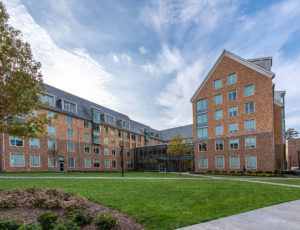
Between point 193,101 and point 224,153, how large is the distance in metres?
11.1

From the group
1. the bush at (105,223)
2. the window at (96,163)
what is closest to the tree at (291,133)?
the window at (96,163)

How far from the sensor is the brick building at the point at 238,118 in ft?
94.8

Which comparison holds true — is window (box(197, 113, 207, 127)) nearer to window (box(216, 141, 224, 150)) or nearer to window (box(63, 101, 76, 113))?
window (box(216, 141, 224, 150))

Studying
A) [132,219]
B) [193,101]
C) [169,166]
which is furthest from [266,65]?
[132,219]

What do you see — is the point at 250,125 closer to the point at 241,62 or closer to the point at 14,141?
the point at 241,62

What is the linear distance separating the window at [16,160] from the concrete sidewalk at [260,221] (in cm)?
3017

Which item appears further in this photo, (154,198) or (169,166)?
(169,166)

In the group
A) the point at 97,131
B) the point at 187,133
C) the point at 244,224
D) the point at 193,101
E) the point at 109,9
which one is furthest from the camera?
the point at 187,133

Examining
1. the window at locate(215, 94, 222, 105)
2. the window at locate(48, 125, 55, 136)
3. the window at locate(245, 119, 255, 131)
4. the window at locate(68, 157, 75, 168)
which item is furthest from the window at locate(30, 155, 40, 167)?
the window at locate(245, 119, 255, 131)

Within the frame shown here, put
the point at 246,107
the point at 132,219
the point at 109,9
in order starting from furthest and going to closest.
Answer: the point at 246,107, the point at 109,9, the point at 132,219

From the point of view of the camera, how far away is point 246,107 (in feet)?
102

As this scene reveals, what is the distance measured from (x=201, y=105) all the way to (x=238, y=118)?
719 cm

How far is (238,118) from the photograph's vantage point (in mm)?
31812

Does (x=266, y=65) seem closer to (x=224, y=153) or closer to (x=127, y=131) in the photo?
(x=224, y=153)
